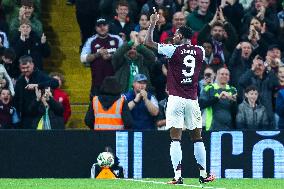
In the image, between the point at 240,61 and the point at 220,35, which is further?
the point at 220,35

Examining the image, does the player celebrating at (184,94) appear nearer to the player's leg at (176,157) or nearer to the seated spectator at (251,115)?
the player's leg at (176,157)

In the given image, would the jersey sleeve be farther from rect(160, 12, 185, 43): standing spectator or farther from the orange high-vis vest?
rect(160, 12, 185, 43): standing spectator

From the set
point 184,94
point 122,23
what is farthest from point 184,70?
point 122,23

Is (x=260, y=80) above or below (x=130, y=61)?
below

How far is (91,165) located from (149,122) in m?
1.50

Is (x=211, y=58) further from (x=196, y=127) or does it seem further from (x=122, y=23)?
(x=196, y=127)

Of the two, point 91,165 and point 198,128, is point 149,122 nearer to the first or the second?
point 91,165

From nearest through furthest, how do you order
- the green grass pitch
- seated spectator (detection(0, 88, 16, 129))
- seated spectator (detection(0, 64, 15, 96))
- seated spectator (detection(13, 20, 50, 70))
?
the green grass pitch → seated spectator (detection(0, 88, 16, 129)) → seated spectator (detection(0, 64, 15, 96)) → seated spectator (detection(13, 20, 50, 70))

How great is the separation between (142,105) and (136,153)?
1019mm

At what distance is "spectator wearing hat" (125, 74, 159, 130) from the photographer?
2027cm

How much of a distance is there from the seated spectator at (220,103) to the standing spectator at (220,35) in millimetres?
1587

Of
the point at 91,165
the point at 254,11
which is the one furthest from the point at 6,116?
the point at 254,11

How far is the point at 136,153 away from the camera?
19703mm

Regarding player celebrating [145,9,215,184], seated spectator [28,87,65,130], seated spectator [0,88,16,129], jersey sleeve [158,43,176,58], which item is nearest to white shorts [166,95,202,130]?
player celebrating [145,9,215,184]
